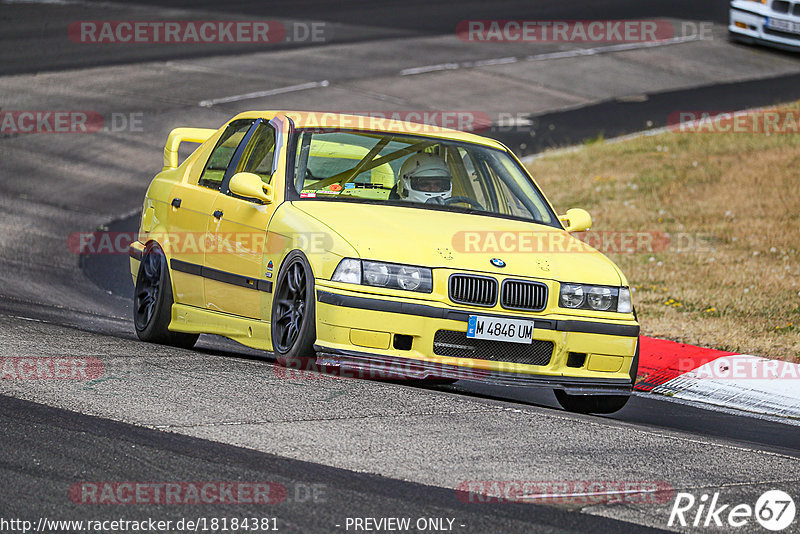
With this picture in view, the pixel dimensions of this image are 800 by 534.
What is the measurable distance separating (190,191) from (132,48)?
52.7ft

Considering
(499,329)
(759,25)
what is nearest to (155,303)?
(499,329)

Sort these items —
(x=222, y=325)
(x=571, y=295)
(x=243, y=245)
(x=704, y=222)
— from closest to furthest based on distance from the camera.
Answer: (x=571, y=295), (x=243, y=245), (x=222, y=325), (x=704, y=222)

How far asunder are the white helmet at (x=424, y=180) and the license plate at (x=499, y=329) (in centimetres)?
148

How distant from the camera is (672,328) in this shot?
35.1ft

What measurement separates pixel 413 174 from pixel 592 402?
1859 millimetres

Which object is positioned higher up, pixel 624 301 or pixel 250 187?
pixel 250 187

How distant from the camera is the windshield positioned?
832 centimetres

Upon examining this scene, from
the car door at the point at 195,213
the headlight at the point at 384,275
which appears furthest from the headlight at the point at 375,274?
the car door at the point at 195,213

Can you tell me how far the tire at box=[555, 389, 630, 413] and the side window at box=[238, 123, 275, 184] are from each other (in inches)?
89.8

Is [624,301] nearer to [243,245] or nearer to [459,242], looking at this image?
[459,242]

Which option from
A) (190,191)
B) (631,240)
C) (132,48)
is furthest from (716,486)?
(132,48)

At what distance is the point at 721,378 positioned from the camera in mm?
9156

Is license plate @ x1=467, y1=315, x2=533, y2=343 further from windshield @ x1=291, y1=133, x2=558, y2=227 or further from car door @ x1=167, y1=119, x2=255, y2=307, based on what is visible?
car door @ x1=167, y1=119, x2=255, y2=307

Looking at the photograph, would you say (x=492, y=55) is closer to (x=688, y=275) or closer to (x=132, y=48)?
(x=132, y=48)
